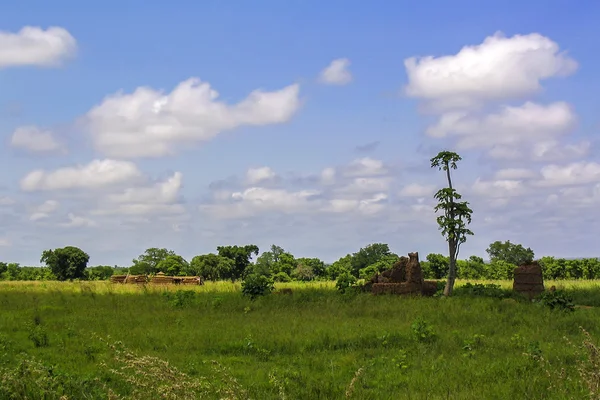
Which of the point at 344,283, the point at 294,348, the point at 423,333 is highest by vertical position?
the point at 344,283

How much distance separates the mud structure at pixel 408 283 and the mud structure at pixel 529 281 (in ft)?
12.5

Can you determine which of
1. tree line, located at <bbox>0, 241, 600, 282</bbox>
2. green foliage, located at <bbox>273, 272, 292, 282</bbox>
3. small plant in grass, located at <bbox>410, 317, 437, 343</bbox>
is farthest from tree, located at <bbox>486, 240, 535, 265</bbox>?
small plant in grass, located at <bbox>410, 317, 437, 343</bbox>

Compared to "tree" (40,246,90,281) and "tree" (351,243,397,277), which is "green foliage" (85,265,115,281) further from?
"tree" (351,243,397,277)

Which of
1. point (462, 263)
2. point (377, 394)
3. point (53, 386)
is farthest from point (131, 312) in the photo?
point (462, 263)

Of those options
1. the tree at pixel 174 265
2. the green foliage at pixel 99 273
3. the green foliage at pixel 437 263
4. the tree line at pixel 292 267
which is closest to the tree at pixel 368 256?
the tree line at pixel 292 267

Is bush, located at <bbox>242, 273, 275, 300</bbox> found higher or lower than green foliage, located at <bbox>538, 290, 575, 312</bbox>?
higher

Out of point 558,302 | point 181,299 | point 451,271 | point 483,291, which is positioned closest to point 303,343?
point 181,299

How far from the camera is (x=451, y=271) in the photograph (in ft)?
82.4

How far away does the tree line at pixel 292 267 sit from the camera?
66.3 meters

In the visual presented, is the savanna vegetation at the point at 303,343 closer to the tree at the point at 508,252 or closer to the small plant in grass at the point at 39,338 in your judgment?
the small plant in grass at the point at 39,338

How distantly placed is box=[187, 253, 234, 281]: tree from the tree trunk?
50667mm

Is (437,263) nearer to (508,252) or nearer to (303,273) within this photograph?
(303,273)

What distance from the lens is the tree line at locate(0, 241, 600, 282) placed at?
218 feet

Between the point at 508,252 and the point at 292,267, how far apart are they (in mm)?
47641
